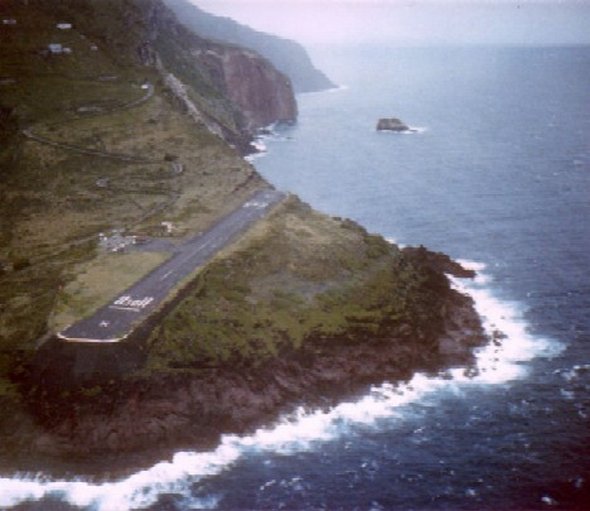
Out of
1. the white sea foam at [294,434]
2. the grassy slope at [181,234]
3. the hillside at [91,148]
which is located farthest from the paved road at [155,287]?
the white sea foam at [294,434]

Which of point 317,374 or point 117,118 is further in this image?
point 117,118

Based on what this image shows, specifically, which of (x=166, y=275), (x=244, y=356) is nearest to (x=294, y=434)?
(x=244, y=356)

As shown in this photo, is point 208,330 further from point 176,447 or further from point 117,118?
point 117,118

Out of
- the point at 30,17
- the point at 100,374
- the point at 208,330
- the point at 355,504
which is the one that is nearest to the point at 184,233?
the point at 208,330

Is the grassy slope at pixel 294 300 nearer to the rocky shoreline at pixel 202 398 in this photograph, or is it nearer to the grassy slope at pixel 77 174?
the rocky shoreline at pixel 202 398

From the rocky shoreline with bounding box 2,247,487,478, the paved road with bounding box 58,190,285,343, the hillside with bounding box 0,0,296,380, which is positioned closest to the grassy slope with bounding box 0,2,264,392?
the hillside with bounding box 0,0,296,380

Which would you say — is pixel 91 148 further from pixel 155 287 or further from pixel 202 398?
pixel 202 398
